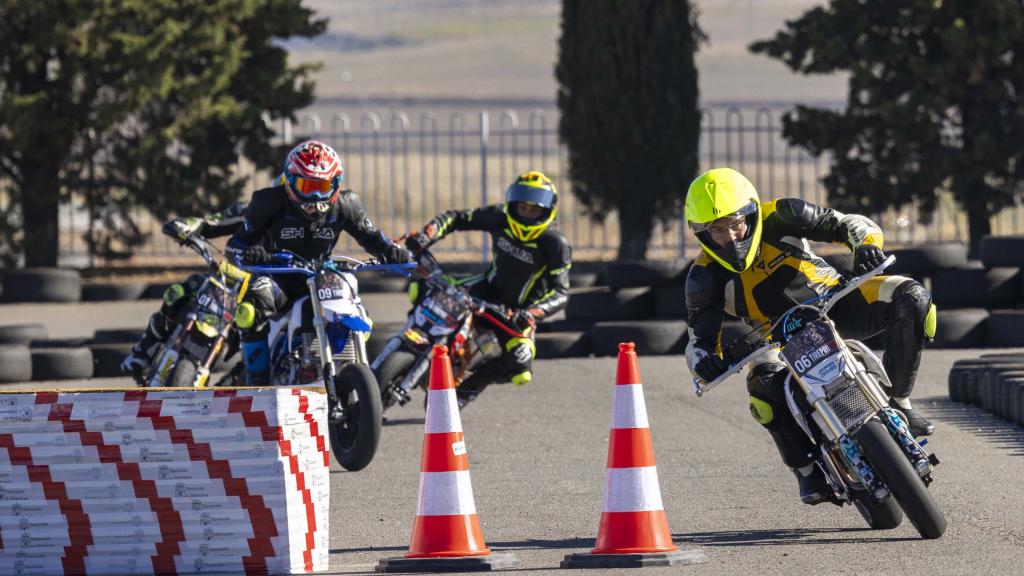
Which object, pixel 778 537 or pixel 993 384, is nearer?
pixel 778 537

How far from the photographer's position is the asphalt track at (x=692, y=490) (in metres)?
7.35

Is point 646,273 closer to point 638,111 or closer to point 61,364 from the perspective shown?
point 61,364

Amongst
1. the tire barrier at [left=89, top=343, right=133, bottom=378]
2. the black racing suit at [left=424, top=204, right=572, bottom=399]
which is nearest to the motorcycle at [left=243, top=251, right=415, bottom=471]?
the black racing suit at [left=424, top=204, right=572, bottom=399]

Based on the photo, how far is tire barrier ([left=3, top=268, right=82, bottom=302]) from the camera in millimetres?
21000

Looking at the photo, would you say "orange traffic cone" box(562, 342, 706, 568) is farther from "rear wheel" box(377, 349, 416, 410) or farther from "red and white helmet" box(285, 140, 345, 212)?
"rear wheel" box(377, 349, 416, 410)

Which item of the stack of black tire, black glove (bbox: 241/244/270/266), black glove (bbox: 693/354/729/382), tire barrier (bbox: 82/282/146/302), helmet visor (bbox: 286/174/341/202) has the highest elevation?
helmet visor (bbox: 286/174/341/202)

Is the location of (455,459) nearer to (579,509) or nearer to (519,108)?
(579,509)

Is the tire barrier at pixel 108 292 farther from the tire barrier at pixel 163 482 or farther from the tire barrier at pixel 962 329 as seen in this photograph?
the tire barrier at pixel 163 482

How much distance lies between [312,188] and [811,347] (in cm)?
428

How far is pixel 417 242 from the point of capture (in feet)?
40.4

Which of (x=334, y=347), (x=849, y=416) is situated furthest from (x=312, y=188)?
(x=849, y=416)

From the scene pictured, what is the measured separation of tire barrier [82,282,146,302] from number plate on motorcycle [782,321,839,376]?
1461 cm

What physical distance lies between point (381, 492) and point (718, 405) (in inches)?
157

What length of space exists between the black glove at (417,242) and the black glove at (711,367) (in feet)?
14.9
